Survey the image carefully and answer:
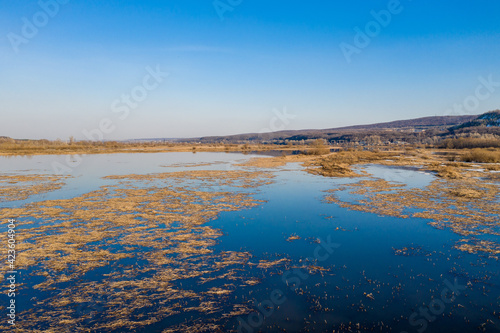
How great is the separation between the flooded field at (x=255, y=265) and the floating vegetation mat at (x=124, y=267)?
0.05 m

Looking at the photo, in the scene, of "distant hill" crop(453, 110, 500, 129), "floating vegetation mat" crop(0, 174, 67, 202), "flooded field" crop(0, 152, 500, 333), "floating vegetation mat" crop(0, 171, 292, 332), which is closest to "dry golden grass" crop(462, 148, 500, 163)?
"flooded field" crop(0, 152, 500, 333)

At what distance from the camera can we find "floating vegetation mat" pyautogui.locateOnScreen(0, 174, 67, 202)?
23344mm

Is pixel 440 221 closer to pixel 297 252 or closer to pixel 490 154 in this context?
pixel 297 252

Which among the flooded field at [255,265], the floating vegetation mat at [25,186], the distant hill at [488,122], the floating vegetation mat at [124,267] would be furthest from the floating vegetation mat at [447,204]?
the distant hill at [488,122]

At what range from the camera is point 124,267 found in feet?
34.5

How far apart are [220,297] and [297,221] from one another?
29.6 feet

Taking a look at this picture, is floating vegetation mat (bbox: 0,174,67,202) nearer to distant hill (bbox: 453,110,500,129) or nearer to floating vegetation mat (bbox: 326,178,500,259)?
floating vegetation mat (bbox: 326,178,500,259)

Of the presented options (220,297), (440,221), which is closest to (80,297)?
(220,297)

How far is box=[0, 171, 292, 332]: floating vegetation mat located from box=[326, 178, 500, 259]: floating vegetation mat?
31.0ft

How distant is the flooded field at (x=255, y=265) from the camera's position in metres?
7.58

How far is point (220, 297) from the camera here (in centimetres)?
856

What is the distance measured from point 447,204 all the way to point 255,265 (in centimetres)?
1737

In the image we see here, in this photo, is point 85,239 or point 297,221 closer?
point 85,239

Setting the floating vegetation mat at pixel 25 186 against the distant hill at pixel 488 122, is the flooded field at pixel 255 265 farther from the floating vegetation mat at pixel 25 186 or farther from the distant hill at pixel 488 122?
the distant hill at pixel 488 122
